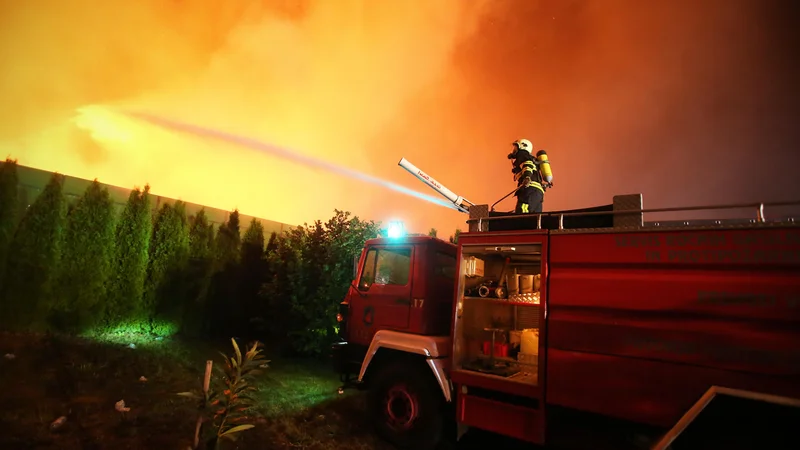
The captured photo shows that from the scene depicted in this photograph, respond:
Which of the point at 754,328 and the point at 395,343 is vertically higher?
the point at 754,328

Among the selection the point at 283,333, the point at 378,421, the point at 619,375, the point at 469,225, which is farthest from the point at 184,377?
the point at 619,375

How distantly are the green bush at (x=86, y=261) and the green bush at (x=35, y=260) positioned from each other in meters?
0.21

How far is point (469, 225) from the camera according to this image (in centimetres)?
453

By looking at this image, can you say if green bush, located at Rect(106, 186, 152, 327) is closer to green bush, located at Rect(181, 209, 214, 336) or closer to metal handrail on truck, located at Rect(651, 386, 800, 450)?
green bush, located at Rect(181, 209, 214, 336)

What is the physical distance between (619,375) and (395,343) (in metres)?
2.46

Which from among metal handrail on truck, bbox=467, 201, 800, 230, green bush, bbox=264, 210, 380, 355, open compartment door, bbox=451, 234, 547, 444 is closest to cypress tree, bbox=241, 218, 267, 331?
green bush, bbox=264, 210, 380, 355

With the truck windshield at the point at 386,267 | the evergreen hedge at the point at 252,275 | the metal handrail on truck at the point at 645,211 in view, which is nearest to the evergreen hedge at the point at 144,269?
the evergreen hedge at the point at 252,275

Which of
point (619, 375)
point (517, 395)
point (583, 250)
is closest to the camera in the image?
point (619, 375)

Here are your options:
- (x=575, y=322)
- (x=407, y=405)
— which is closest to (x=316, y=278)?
(x=407, y=405)

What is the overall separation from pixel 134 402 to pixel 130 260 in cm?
594

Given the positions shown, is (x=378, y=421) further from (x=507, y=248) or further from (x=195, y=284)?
(x=195, y=284)

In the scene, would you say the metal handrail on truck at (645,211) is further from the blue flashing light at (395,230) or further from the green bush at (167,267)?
the green bush at (167,267)

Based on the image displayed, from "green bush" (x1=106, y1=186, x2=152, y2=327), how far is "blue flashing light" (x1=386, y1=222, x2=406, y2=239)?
8387 mm

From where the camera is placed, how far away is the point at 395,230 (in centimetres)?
537
